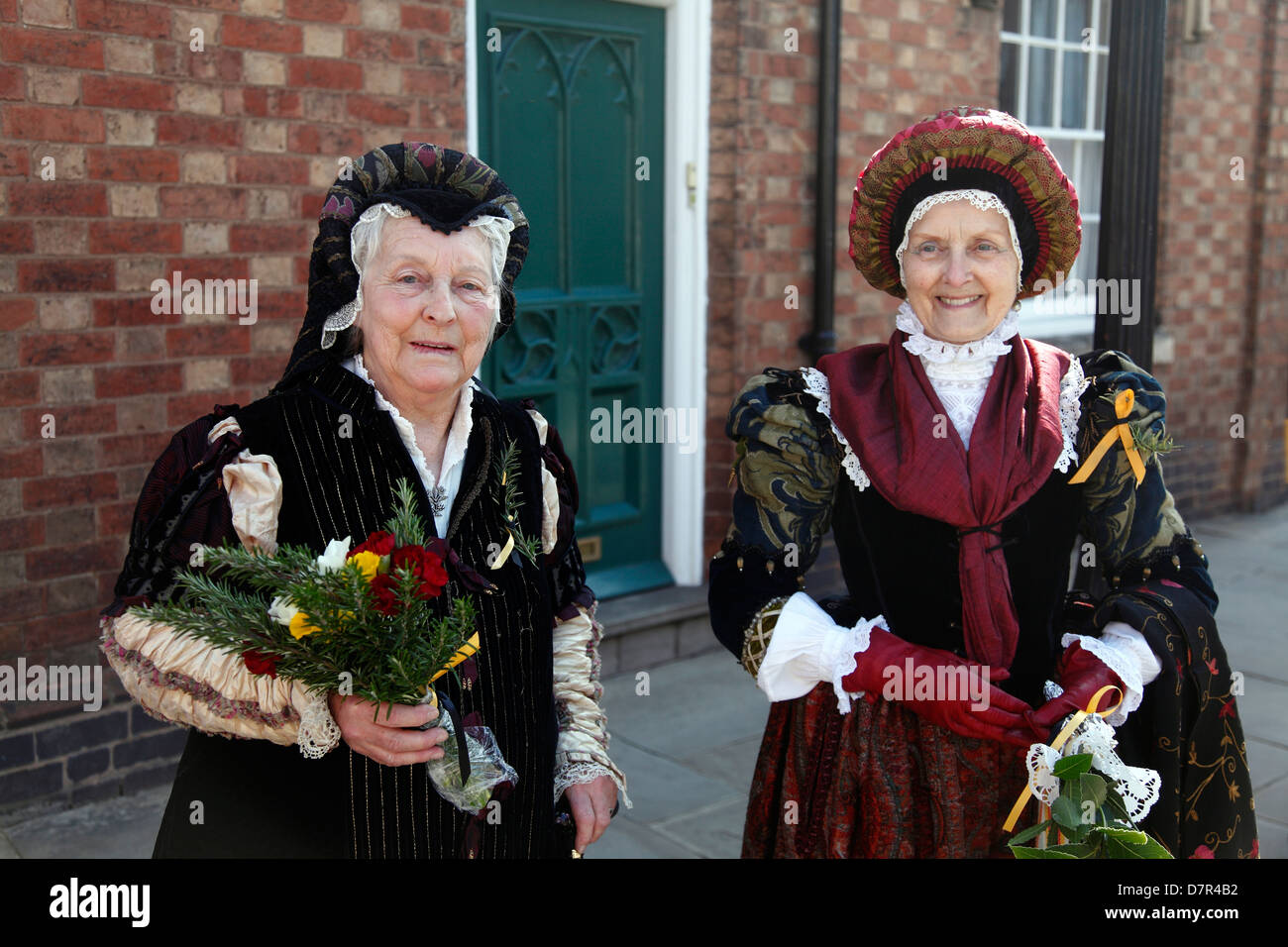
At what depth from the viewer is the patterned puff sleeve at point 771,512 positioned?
93.1 inches

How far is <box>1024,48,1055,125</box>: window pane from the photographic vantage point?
24.0 feet

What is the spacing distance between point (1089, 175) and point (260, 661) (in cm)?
743

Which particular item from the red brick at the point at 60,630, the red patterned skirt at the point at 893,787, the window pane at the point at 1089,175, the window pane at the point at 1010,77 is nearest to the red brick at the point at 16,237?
the red brick at the point at 60,630

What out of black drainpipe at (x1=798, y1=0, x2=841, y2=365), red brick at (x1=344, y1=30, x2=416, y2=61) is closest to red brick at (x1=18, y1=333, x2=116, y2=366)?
red brick at (x1=344, y1=30, x2=416, y2=61)

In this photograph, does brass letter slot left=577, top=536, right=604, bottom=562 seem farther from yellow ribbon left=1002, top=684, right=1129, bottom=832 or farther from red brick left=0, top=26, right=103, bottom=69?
yellow ribbon left=1002, top=684, right=1129, bottom=832

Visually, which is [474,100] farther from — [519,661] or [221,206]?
[519,661]

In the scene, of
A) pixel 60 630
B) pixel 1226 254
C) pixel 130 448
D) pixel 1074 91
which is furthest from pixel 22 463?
pixel 1226 254

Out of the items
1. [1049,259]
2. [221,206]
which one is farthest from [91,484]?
[1049,259]

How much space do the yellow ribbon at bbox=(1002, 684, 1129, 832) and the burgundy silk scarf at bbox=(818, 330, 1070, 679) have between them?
0.15 metres

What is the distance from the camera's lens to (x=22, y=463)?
3734 millimetres

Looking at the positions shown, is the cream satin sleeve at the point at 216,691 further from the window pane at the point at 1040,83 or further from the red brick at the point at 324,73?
the window pane at the point at 1040,83

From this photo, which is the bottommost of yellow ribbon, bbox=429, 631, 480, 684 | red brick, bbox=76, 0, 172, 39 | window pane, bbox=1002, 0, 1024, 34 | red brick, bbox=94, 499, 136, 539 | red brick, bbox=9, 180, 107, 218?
red brick, bbox=94, 499, 136, 539

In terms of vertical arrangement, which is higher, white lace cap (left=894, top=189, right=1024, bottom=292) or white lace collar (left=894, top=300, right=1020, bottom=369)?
white lace cap (left=894, top=189, right=1024, bottom=292)
